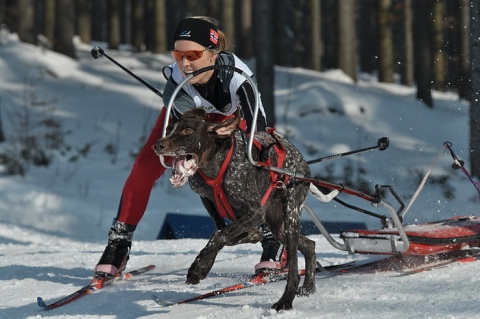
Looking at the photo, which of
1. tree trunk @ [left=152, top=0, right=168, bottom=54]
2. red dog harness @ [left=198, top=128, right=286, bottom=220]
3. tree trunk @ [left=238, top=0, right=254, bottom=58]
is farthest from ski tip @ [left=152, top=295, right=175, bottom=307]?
tree trunk @ [left=238, top=0, right=254, bottom=58]

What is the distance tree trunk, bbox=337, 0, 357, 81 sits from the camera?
19703 mm

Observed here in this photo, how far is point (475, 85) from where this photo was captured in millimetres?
7324

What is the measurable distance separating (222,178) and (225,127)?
0.82 ft

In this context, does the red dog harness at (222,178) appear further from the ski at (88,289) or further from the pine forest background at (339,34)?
the pine forest background at (339,34)

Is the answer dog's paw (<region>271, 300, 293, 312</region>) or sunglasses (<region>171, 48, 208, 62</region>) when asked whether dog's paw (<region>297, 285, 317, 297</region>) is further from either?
sunglasses (<region>171, 48, 208, 62</region>)

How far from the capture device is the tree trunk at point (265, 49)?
41.1 feet

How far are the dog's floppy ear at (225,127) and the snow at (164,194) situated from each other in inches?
33.9

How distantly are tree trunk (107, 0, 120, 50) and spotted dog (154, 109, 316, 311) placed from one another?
22.6 meters

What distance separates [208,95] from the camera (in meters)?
4.44

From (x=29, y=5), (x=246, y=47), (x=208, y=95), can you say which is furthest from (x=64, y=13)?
(x=208, y=95)

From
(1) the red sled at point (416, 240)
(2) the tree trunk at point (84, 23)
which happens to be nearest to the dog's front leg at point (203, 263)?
(1) the red sled at point (416, 240)

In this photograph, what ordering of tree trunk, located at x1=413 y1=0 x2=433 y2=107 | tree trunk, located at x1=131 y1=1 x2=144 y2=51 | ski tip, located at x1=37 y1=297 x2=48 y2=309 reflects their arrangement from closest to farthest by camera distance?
ski tip, located at x1=37 y1=297 x2=48 y2=309
tree trunk, located at x1=413 y1=0 x2=433 y2=107
tree trunk, located at x1=131 y1=1 x2=144 y2=51

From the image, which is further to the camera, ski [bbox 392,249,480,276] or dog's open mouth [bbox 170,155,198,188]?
ski [bbox 392,249,480,276]

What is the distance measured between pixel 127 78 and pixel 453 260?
599 inches
